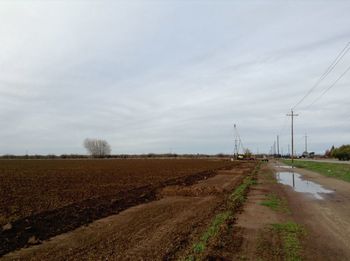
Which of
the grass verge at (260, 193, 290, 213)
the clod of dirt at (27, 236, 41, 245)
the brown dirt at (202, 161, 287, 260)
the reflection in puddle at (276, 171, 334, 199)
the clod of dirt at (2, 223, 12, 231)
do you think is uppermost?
the reflection in puddle at (276, 171, 334, 199)

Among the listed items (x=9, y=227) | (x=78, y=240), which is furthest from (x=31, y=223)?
(x=78, y=240)

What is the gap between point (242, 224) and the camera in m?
12.0

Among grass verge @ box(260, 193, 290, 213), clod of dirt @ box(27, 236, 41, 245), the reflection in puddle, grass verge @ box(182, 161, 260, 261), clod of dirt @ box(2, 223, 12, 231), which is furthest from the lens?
the reflection in puddle

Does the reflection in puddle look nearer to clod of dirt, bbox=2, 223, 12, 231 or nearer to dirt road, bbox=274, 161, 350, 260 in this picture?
dirt road, bbox=274, 161, 350, 260

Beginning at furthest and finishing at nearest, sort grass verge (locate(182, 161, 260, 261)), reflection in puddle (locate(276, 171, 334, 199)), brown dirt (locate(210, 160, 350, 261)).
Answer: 1. reflection in puddle (locate(276, 171, 334, 199))
2. brown dirt (locate(210, 160, 350, 261))
3. grass verge (locate(182, 161, 260, 261))

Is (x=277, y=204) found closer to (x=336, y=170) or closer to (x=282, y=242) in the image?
(x=282, y=242)

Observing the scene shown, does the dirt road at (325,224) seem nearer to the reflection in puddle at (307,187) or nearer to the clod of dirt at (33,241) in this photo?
the reflection in puddle at (307,187)

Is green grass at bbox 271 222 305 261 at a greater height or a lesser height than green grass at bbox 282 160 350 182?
lesser

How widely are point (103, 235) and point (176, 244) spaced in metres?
2.41

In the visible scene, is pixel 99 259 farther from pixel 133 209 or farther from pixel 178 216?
pixel 133 209

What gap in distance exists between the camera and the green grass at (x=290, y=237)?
817 cm

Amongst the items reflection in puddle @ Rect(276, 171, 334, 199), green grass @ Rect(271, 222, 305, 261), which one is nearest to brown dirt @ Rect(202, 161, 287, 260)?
green grass @ Rect(271, 222, 305, 261)

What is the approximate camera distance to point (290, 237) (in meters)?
10.0

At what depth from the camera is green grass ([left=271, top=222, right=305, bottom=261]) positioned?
26.8 ft
